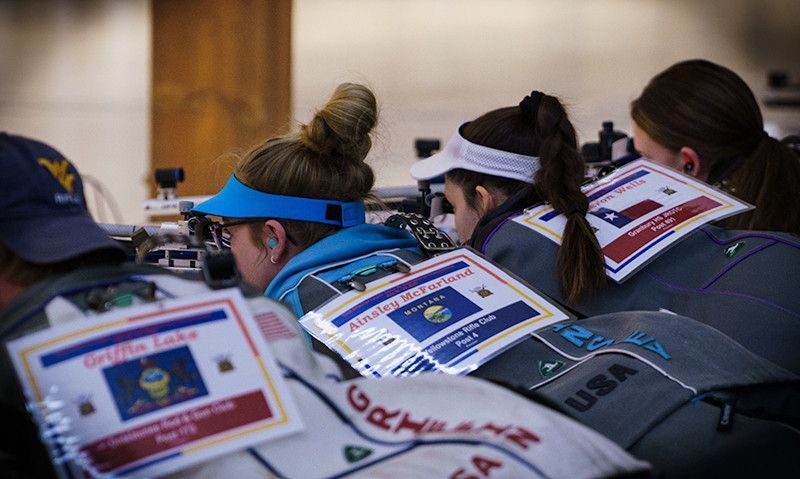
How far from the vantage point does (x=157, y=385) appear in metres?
1.00

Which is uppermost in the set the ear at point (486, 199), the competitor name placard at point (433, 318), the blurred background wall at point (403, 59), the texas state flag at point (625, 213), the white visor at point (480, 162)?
the white visor at point (480, 162)

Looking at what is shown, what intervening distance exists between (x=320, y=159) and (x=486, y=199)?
410 millimetres

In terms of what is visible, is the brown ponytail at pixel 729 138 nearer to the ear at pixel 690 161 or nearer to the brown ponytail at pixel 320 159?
the ear at pixel 690 161

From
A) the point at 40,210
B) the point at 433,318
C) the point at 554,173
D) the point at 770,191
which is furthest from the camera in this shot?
the point at 770,191

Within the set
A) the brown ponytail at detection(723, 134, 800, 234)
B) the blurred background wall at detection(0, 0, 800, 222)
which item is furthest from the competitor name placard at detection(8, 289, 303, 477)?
the blurred background wall at detection(0, 0, 800, 222)

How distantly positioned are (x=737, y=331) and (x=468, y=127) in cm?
75

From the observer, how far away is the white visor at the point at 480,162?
7.21ft

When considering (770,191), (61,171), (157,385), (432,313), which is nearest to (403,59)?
(770,191)

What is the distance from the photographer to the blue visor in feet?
6.56

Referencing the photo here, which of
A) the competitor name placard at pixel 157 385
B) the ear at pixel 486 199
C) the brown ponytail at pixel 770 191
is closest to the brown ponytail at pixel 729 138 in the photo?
the brown ponytail at pixel 770 191

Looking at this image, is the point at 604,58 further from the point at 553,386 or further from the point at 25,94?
the point at 553,386

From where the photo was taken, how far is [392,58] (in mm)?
6879

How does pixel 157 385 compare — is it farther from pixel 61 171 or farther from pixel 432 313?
pixel 432 313

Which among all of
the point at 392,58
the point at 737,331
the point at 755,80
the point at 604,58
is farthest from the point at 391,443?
the point at 755,80
